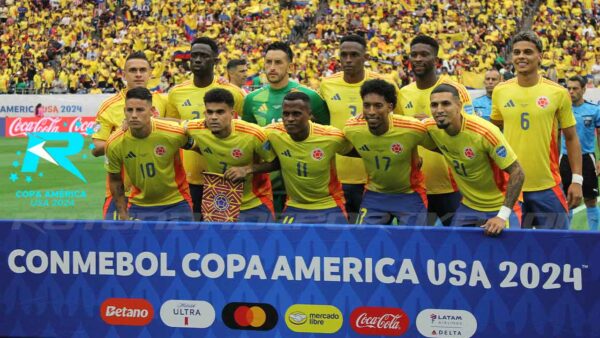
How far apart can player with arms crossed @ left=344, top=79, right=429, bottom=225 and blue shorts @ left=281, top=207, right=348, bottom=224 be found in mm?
184

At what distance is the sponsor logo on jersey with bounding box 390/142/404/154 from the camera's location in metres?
6.68

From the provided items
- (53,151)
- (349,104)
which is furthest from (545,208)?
(53,151)

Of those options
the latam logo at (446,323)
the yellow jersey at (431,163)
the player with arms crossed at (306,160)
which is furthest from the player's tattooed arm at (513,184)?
the player with arms crossed at (306,160)

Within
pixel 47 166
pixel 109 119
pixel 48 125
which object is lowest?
pixel 47 166

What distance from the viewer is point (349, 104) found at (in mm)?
7684

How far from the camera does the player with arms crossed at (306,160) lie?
673 cm

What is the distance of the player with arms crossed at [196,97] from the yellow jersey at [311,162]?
4.01ft

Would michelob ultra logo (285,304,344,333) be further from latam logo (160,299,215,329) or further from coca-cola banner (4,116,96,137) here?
coca-cola banner (4,116,96,137)

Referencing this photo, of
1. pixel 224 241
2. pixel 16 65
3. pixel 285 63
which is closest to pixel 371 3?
pixel 16 65

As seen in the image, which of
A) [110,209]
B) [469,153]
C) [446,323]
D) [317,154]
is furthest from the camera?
[110,209]

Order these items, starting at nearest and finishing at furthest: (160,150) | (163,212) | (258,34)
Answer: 1. (160,150)
2. (163,212)
3. (258,34)

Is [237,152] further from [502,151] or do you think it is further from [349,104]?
[502,151]

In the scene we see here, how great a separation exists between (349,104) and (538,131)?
1.64m

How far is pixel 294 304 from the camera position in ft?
18.9
